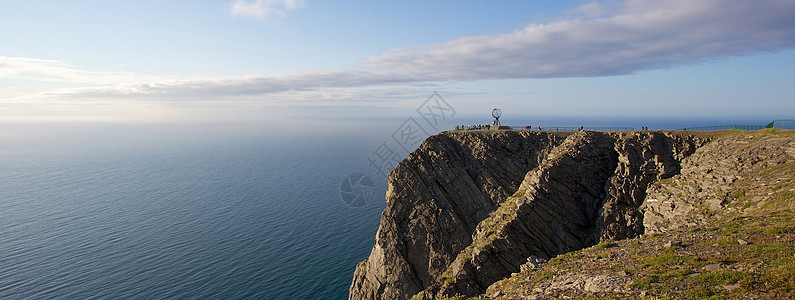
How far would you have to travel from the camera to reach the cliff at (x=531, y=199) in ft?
125

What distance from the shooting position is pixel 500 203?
5203cm

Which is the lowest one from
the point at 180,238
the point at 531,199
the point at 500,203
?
the point at 180,238

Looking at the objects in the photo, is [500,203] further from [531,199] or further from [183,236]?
[183,236]

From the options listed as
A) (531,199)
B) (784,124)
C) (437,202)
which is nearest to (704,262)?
(531,199)

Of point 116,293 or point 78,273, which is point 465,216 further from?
point 78,273

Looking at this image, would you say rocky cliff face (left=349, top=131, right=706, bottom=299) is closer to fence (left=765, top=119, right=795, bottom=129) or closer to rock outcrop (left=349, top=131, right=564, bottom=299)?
rock outcrop (left=349, top=131, right=564, bottom=299)

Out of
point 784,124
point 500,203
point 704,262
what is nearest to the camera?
point 704,262

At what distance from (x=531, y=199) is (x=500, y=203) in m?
8.70

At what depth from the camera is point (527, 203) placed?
4347 cm

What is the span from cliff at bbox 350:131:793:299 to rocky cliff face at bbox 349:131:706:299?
13cm

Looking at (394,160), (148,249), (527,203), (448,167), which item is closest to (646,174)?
(527,203)

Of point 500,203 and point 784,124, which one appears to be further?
point 784,124

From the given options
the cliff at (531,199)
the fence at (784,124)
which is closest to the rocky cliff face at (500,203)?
the cliff at (531,199)

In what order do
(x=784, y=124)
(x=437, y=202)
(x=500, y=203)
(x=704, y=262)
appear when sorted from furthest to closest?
(x=784, y=124), (x=437, y=202), (x=500, y=203), (x=704, y=262)
